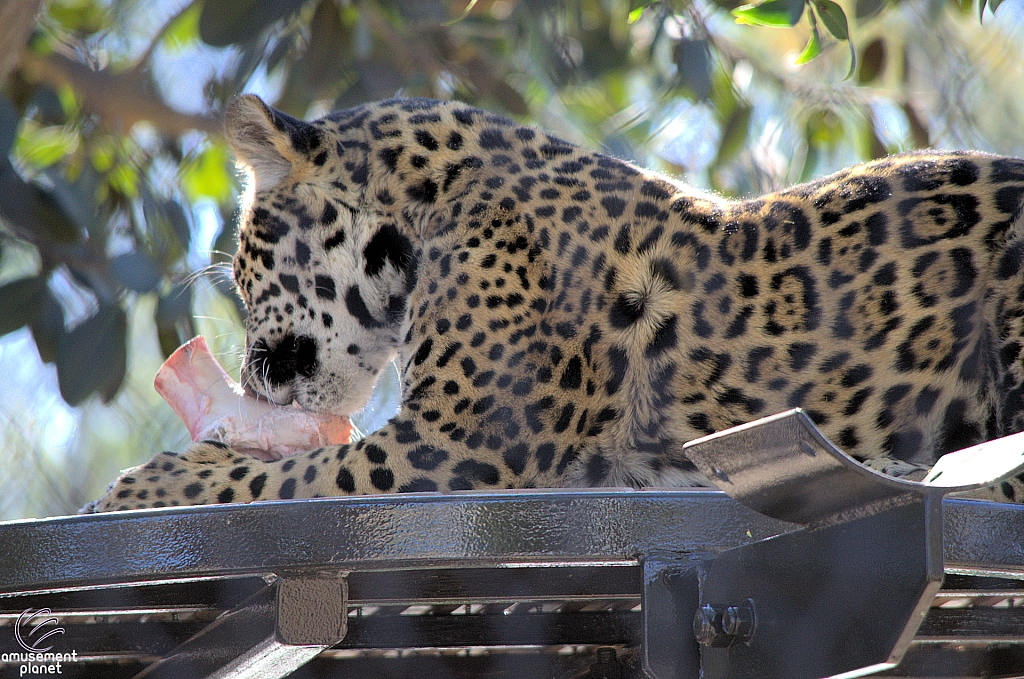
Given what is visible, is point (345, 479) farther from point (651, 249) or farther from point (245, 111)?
point (245, 111)

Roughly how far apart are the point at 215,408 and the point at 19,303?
1738 millimetres

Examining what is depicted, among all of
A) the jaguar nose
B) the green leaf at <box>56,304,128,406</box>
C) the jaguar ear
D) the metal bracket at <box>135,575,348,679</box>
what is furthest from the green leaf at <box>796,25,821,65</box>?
the green leaf at <box>56,304,128,406</box>

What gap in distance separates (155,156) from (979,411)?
3939mm

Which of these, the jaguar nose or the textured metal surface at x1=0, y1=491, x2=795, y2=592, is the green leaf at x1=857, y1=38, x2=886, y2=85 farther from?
the textured metal surface at x1=0, y1=491, x2=795, y2=592

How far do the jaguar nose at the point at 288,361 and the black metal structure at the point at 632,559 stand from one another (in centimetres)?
88

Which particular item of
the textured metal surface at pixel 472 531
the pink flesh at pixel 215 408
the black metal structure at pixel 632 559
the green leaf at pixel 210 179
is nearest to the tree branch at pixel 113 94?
the green leaf at pixel 210 179

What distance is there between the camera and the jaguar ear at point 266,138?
2469 mm

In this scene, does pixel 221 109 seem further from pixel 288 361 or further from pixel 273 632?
pixel 273 632

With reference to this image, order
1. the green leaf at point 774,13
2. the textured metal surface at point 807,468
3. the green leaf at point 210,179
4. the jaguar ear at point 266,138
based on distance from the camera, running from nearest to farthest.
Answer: the textured metal surface at point 807,468
the green leaf at point 774,13
the jaguar ear at point 266,138
the green leaf at point 210,179

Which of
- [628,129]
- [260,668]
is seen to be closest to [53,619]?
[260,668]

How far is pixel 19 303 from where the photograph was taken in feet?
12.1

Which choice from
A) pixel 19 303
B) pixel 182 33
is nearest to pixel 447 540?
pixel 19 303

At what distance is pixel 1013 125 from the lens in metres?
5.96

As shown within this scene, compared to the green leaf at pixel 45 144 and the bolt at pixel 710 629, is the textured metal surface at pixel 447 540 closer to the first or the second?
the bolt at pixel 710 629
